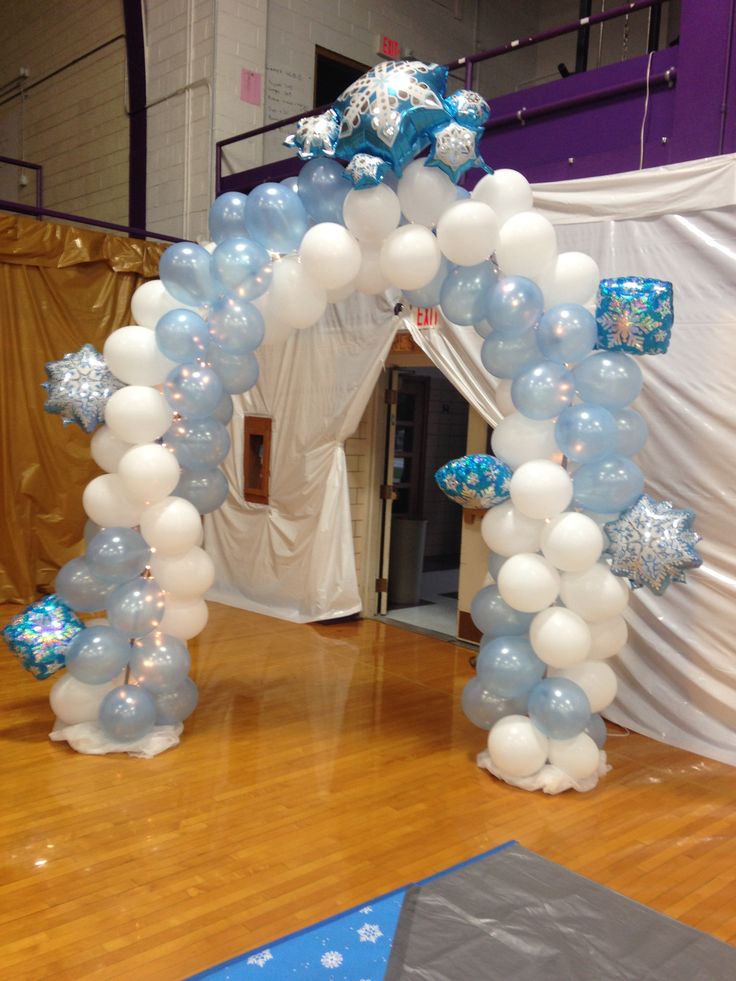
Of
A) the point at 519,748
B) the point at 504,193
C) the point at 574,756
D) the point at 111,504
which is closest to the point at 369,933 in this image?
the point at 519,748

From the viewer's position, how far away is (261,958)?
2.36 metres

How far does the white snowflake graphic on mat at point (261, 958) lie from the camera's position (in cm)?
234

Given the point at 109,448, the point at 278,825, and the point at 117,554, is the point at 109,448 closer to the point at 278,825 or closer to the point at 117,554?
the point at 117,554

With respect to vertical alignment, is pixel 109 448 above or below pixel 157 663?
above

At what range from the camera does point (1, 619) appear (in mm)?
5836

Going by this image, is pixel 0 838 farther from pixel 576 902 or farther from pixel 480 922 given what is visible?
pixel 576 902

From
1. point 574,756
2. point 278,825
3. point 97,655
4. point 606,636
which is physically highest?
point 606,636

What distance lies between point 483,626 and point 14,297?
4314mm

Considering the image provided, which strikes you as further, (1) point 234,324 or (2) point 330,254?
(1) point 234,324

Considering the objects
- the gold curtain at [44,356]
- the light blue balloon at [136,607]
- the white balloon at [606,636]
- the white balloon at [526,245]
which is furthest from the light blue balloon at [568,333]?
the gold curtain at [44,356]

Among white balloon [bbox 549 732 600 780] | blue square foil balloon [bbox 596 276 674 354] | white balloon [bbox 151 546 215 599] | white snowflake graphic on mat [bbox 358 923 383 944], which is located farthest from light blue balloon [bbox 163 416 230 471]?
white snowflake graphic on mat [bbox 358 923 383 944]

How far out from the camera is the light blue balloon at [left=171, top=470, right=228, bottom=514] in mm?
3887

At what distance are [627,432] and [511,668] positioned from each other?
3.55 ft

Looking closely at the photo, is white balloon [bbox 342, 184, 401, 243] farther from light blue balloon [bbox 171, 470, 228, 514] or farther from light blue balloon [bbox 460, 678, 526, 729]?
light blue balloon [bbox 460, 678, 526, 729]
